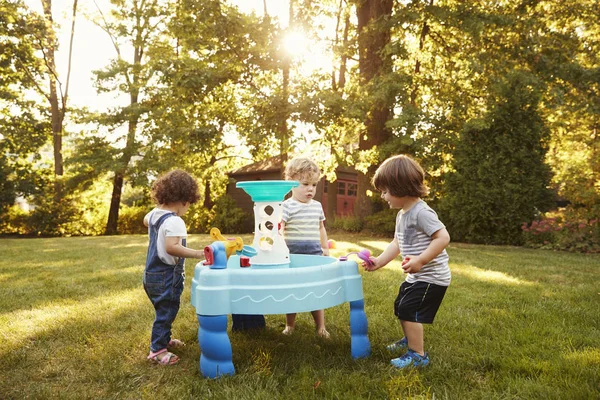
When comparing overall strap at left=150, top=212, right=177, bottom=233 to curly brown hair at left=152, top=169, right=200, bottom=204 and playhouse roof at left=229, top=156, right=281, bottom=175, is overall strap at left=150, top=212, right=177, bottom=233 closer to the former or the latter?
curly brown hair at left=152, top=169, right=200, bottom=204

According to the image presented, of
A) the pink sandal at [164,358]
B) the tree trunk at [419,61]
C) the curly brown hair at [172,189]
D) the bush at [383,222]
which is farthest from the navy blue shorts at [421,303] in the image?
the tree trunk at [419,61]

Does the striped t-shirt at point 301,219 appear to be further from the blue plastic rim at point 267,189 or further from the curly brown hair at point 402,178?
the curly brown hair at point 402,178

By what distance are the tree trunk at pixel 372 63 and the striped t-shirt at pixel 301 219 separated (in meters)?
10.2

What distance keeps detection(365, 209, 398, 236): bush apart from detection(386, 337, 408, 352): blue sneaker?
403 inches

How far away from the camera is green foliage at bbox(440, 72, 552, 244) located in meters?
11.3

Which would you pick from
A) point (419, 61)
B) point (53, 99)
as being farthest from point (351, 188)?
point (53, 99)

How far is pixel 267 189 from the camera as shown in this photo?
3154 millimetres

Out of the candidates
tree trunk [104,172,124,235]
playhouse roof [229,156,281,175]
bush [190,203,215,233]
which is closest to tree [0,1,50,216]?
tree trunk [104,172,124,235]

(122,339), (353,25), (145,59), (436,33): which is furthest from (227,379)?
(145,59)

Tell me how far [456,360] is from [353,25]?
15.6 m

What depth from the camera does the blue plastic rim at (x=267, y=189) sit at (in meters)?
3.10

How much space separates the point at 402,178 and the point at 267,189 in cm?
90

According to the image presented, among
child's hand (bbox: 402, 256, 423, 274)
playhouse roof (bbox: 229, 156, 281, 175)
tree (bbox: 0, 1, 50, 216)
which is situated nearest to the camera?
child's hand (bbox: 402, 256, 423, 274)

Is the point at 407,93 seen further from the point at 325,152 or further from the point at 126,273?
the point at 126,273
